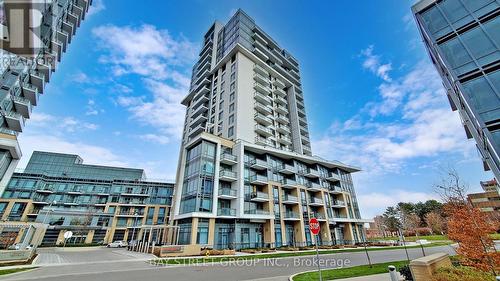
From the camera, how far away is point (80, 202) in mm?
60781

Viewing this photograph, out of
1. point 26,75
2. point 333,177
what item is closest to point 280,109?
point 333,177

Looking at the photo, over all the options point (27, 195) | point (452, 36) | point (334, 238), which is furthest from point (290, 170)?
point (27, 195)

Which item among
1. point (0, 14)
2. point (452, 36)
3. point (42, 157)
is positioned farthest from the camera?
point (42, 157)

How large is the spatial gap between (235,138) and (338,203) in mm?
26132

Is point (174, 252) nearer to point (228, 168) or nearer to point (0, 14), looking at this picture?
point (228, 168)

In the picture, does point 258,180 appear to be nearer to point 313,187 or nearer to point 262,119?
point 313,187

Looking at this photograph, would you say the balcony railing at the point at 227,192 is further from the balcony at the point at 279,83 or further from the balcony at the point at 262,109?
the balcony at the point at 279,83

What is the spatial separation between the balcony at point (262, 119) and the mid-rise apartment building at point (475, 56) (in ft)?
104

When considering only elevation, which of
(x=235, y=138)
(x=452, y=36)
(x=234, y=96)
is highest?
(x=234, y=96)

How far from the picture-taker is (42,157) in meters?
72.1

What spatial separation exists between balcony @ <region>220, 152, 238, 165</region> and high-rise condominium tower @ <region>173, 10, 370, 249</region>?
158mm

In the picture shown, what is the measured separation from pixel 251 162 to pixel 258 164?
4.11 feet

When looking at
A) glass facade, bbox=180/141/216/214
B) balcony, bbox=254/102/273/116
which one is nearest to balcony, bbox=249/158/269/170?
glass facade, bbox=180/141/216/214

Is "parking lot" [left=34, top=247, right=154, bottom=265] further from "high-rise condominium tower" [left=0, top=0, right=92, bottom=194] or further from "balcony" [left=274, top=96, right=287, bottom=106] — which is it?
"balcony" [left=274, top=96, right=287, bottom=106]
